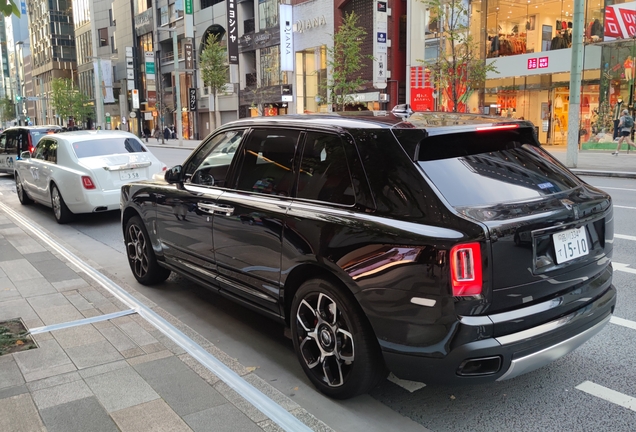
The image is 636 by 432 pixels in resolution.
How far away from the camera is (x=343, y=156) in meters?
3.50

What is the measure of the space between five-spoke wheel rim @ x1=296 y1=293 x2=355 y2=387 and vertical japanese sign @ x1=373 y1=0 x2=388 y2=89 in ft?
97.0

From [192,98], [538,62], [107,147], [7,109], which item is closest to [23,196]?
[107,147]

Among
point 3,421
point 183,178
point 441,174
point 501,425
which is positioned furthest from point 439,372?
point 183,178

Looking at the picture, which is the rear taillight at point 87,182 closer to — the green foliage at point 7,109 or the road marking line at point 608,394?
the road marking line at point 608,394

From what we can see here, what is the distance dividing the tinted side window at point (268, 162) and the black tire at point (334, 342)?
32.1 inches

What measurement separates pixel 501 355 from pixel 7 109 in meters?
154

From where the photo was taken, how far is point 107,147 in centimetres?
1031

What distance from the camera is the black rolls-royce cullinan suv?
112 inches

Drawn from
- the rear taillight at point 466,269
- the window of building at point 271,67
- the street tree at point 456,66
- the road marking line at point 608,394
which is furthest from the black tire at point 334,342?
the window of building at point 271,67

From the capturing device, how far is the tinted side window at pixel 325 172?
11.3 ft

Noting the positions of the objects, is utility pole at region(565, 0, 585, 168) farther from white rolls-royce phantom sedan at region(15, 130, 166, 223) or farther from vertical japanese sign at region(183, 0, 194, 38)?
vertical japanese sign at region(183, 0, 194, 38)

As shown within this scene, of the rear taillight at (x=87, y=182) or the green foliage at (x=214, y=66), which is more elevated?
the green foliage at (x=214, y=66)

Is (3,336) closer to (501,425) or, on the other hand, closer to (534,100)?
(501,425)

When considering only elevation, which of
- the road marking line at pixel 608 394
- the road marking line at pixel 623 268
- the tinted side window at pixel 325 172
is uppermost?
the tinted side window at pixel 325 172
